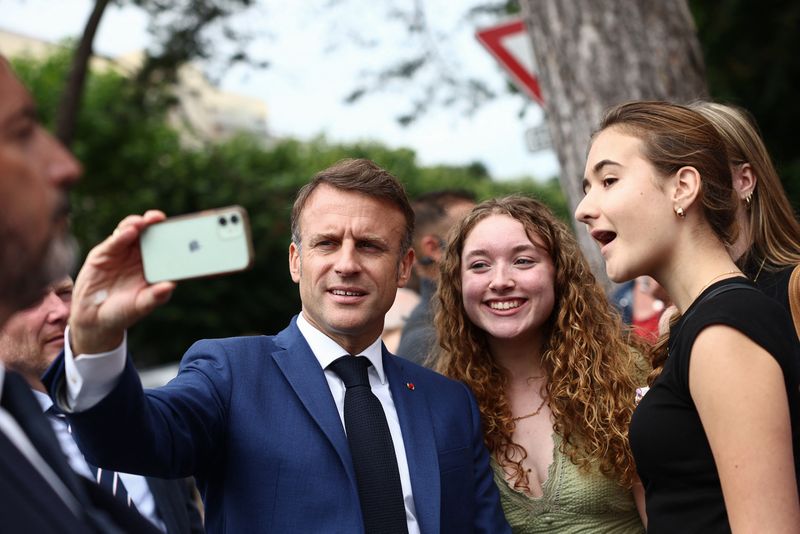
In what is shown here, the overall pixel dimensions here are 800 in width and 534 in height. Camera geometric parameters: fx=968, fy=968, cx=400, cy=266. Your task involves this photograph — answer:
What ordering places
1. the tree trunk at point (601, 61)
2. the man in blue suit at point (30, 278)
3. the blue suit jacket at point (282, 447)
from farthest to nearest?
the tree trunk at point (601, 61) → the blue suit jacket at point (282, 447) → the man in blue suit at point (30, 278)

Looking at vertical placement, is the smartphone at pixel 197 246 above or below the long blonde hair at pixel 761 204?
above

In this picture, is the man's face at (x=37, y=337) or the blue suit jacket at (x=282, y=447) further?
the man's face at (x=37, y=337)

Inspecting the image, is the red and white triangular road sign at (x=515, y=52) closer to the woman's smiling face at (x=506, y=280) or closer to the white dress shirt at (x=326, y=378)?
the woman's smiling face at (x=506, y=280)

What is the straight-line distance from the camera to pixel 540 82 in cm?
559

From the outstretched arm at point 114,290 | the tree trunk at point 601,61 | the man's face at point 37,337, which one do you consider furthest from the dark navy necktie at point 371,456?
the tree trunk at point 601,61

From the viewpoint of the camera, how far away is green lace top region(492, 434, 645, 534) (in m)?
3.41

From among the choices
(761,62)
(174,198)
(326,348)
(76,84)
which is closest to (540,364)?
(326,348)

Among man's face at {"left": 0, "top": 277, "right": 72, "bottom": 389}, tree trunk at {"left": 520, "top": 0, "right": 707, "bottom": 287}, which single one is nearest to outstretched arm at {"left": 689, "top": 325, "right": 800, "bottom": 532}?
man's face at {"left": 0, "top": 277, "right": 72, "bottom": 389}

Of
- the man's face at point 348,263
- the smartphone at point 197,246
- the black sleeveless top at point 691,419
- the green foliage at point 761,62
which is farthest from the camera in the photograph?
the green foliage at point 761,62

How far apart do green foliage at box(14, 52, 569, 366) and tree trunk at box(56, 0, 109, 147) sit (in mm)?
8664

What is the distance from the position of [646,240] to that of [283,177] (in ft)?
68.3

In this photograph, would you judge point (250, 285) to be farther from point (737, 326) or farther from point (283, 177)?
point (737, 326)

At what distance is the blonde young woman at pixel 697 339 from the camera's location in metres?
2.32

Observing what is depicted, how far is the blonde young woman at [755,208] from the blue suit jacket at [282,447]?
1.11 metres
